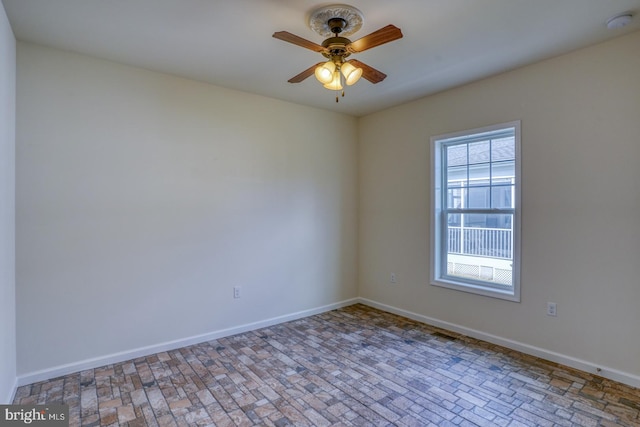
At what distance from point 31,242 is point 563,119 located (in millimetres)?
4407

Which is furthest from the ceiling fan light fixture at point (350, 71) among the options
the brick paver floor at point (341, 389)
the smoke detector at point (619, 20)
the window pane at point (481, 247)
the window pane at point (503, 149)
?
the brick paver floor at point (341, 389)

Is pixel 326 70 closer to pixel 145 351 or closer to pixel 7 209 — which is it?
pixel 7 209

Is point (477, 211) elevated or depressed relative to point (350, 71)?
depressed

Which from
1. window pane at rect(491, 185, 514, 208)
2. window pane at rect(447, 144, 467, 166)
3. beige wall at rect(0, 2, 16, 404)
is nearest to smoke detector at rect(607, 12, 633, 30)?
window pane at rect(491, 185, 514, 208)

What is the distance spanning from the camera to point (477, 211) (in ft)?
11.6

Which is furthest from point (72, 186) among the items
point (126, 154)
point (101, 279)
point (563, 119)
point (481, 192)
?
point (563, 119)

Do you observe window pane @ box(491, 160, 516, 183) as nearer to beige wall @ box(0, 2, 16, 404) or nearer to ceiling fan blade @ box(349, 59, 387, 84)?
ceiling fan blade @ box(349, 59, 387, 84)

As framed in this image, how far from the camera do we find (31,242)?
2.59 m

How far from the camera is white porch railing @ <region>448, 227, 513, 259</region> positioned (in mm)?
3293

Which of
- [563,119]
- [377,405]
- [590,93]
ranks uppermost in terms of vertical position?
[590,93]

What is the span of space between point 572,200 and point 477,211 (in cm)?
86

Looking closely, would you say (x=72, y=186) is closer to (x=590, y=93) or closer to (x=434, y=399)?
(x=434, y=399)

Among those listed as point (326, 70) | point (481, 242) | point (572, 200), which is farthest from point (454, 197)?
point (326, 70)

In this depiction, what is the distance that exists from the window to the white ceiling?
0.69 meters
